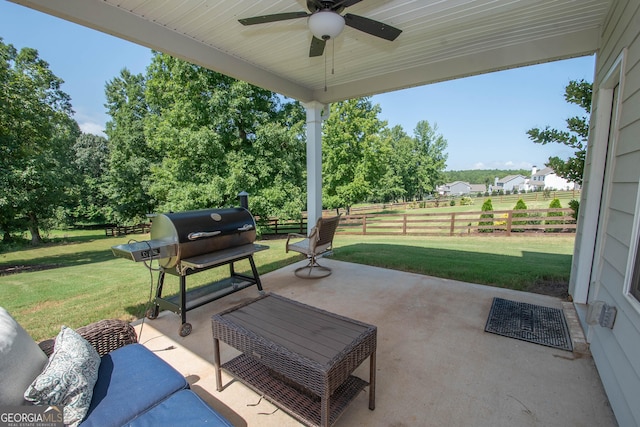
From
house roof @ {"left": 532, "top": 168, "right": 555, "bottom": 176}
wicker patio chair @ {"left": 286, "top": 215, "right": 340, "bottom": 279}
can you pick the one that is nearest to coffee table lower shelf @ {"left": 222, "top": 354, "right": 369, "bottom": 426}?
wicker patio chair @ {"left": 286, "top": 215, "right": 340, "bottom": 279}

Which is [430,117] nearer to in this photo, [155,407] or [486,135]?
[486,135]

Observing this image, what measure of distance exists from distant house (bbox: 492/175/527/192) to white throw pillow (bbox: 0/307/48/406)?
62.2 meters

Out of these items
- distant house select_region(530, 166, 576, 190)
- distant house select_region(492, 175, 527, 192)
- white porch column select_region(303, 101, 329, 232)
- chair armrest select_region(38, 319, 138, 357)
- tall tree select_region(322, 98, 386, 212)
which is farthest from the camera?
distant house select_region(492, 175, 527, 192)

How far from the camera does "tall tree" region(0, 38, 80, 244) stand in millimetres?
7520

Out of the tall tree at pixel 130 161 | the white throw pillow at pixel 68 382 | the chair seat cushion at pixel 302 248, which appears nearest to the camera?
the white throw pillow at pixel 68 382

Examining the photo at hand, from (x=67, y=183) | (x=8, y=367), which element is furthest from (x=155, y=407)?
(x=67, y=183)

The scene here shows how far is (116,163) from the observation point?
13.6m

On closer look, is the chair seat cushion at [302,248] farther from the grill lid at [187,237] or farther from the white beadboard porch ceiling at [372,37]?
the white beadboard porch ceiling at [372,37]

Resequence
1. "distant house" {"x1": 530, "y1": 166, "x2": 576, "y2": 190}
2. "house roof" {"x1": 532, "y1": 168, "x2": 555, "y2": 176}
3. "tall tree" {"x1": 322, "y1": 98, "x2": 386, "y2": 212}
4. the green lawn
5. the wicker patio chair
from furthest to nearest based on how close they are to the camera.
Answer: "house roof" {"x1": 532, "y1": 168, "x2": 555, "y2": 176} < "distant house" {"x1": 530, "y1": 166, "x2": 576, "y2": 190} < "tall tree" {"x1": 322, "y1": 98, "x2": 386, "y2": 212} < the wicker patio chair < the green lawn

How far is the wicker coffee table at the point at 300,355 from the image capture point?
143 cm

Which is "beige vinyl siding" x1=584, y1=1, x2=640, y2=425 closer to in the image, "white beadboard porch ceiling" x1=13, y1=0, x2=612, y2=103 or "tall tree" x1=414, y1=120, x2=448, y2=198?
"white beadboard porch ceiling" x1=13, y1=0, x2=612, y2=103
